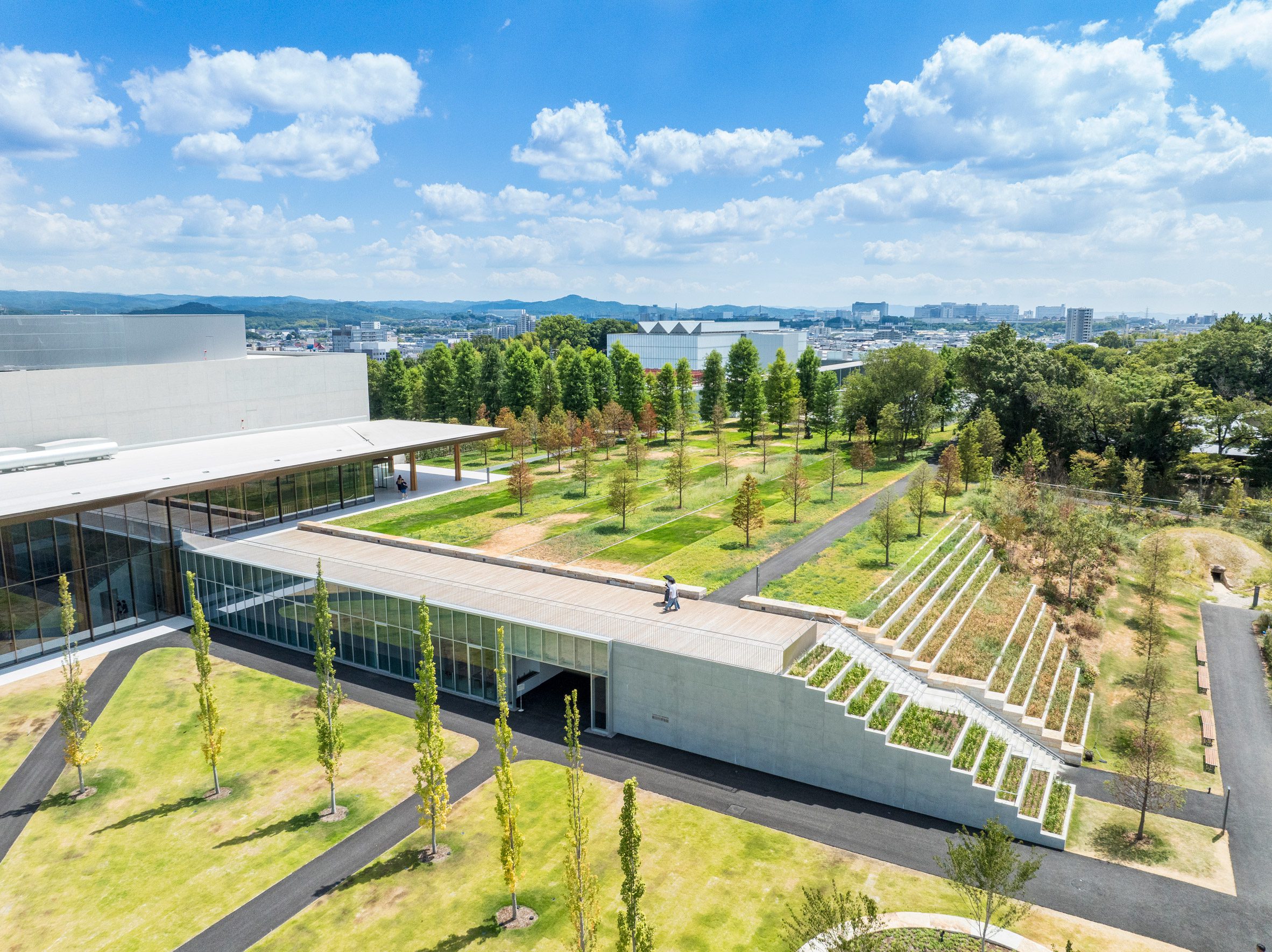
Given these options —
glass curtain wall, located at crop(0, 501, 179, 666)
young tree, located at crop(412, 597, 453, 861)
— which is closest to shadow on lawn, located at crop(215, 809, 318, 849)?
young tree, located at crop(412, 597, 453, 861)

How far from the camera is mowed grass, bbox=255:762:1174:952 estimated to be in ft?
51.1

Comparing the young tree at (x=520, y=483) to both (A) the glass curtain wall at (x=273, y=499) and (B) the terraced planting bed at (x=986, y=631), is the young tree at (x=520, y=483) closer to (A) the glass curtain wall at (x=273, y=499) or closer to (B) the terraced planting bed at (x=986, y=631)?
(A) the glass curtain wall at (x=273, y=499)

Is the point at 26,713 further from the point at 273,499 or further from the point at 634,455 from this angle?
the point at 634,455

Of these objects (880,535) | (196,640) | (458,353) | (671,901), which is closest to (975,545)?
(880,535)

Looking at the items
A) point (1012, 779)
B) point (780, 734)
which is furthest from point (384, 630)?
point (1012, 779)

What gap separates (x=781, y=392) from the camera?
240 ft

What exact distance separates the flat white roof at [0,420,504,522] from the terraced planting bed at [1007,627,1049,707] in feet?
107

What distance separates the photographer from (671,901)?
16.6 m

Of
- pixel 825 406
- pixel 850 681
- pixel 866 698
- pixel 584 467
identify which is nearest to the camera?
pixel 866 698

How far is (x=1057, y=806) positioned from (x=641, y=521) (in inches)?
1020

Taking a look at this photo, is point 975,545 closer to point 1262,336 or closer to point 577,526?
point 577,526

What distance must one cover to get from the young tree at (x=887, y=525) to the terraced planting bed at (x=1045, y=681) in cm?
724

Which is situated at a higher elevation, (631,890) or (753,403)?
(753,403)

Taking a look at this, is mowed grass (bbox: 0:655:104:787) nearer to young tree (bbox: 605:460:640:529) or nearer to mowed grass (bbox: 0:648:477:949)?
mowed grass (bbox: 0:648:477:949)
